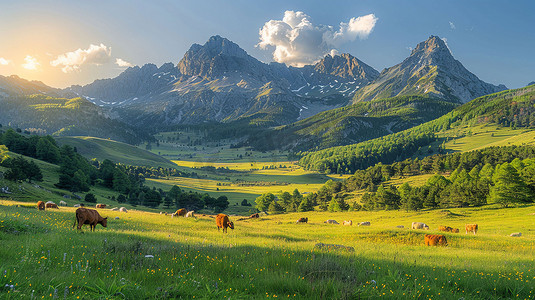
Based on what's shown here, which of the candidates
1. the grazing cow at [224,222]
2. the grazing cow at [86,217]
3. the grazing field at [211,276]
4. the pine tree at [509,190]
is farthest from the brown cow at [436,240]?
the pine tree at [509,190]

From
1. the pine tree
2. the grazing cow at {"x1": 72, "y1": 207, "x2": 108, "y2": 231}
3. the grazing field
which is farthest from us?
the pine tree

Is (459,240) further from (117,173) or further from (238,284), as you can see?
(117,173)

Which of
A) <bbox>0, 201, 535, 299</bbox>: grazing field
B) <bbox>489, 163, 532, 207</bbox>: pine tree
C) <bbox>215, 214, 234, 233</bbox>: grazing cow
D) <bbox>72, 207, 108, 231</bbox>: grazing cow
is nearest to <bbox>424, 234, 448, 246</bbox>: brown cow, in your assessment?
<bbox>0, 201, 535, 299</bbox>: grazing field

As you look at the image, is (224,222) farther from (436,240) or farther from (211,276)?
(436,240)

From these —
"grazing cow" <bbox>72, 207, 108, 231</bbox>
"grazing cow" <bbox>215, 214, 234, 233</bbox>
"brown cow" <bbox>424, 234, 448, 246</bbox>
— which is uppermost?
"grazing cow" <bbox>72, 207, 108, 231</bbox>

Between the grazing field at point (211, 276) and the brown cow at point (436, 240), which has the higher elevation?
the grazing field at point (211, 276)

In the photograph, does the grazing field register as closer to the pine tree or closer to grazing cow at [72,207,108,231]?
grazing cow at [72,207,108,231]

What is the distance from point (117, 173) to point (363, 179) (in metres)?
123

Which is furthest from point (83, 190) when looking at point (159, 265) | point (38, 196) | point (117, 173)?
point (159, 265)

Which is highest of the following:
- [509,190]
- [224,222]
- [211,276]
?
[211,276]

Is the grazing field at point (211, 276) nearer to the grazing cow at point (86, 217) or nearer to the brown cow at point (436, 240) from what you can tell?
the grazing cow at point (86, 217)

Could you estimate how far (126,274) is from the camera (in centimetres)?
712

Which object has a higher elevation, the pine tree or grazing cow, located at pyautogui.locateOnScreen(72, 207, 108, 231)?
grazing cow, located at pyautogui.locateOnScreen(72, 207, 108, 231)

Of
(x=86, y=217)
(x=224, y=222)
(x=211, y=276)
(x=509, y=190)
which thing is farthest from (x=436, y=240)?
(x=509, y=190)
